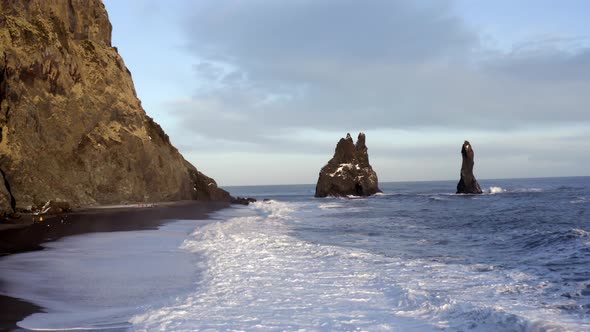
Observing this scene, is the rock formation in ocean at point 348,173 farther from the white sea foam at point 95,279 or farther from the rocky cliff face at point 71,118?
the white sea foam at point 95,279

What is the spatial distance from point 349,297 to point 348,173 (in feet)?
248

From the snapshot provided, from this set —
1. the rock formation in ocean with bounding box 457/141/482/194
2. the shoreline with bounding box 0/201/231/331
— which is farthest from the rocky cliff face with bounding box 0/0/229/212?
the rock formation in ocean with bounding box 457/141/482/194

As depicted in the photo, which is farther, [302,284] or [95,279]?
[95,279]

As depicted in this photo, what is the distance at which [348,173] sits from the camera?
8394 cm

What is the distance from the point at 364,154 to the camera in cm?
8619

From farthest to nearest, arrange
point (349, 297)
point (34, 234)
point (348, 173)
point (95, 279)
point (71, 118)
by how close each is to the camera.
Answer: point (348, 173) < point (71, 118) < point (34, 234) < point (95, 279) < point (349, 297)

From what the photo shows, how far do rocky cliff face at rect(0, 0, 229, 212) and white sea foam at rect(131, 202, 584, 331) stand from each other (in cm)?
1898

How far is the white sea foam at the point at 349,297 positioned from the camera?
721 centimetres

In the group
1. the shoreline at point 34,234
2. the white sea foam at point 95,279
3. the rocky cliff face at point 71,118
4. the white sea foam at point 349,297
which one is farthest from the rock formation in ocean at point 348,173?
the white sea foam at point 349,297

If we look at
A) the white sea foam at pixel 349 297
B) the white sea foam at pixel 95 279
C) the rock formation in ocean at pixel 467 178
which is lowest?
the white sea foam at pixel 349 297

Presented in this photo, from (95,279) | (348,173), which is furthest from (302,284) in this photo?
(348,173)

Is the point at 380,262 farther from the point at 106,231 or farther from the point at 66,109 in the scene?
the point at 66,109

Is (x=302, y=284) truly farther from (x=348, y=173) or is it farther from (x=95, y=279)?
(x=348, y=173)

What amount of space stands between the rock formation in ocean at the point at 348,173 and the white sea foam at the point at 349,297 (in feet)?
227
